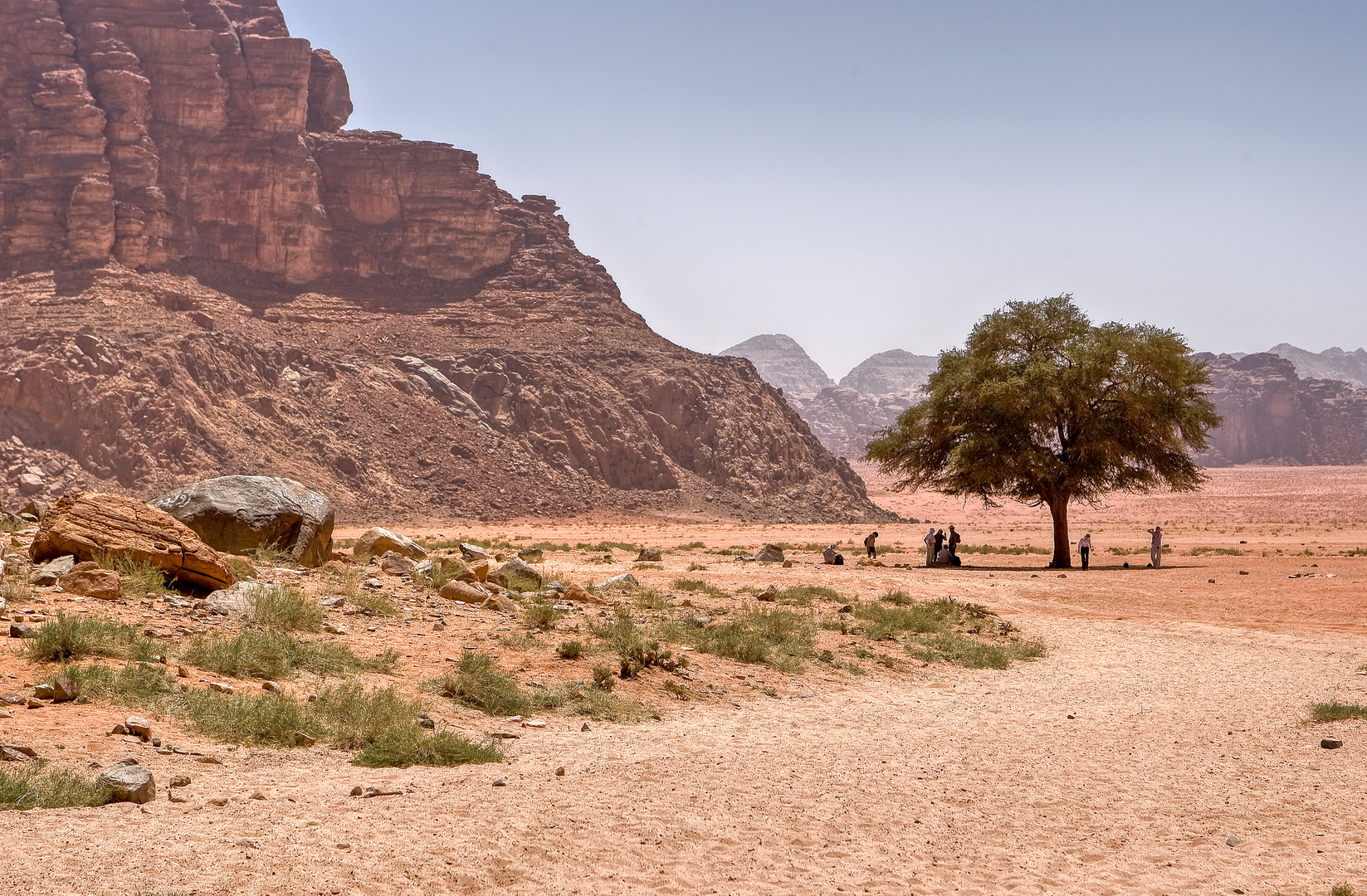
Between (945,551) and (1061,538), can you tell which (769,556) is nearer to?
(945,551)

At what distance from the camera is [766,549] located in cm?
3191

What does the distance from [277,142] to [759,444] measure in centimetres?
4536

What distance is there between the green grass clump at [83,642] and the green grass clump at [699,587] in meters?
11.6

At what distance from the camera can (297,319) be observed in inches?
3120

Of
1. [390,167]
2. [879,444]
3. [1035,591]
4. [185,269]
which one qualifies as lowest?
[1035,591]

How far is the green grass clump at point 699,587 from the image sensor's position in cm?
2062

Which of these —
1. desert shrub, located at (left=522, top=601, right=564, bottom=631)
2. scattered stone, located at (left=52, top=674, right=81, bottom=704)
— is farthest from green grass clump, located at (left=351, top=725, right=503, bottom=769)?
desert shrub, located at (left=522, top=601, right=564, bottom=631)

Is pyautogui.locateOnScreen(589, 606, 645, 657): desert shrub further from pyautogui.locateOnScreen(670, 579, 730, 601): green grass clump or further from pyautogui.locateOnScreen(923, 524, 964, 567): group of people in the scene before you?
pyautogui.locateOnScreen(923, 524, 964, 567): group of people

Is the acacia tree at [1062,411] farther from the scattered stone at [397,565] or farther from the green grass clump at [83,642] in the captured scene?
the green grass clump at [83,642]

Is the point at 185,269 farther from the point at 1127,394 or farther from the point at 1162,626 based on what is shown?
the point at 1162,626

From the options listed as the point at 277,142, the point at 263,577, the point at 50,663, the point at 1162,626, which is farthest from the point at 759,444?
the point at 50,663

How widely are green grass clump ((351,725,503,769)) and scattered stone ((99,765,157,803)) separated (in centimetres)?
168

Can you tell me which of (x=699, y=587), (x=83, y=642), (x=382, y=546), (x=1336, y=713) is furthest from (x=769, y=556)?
(x=83, y=642)

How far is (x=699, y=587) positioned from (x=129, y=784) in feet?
49.8
